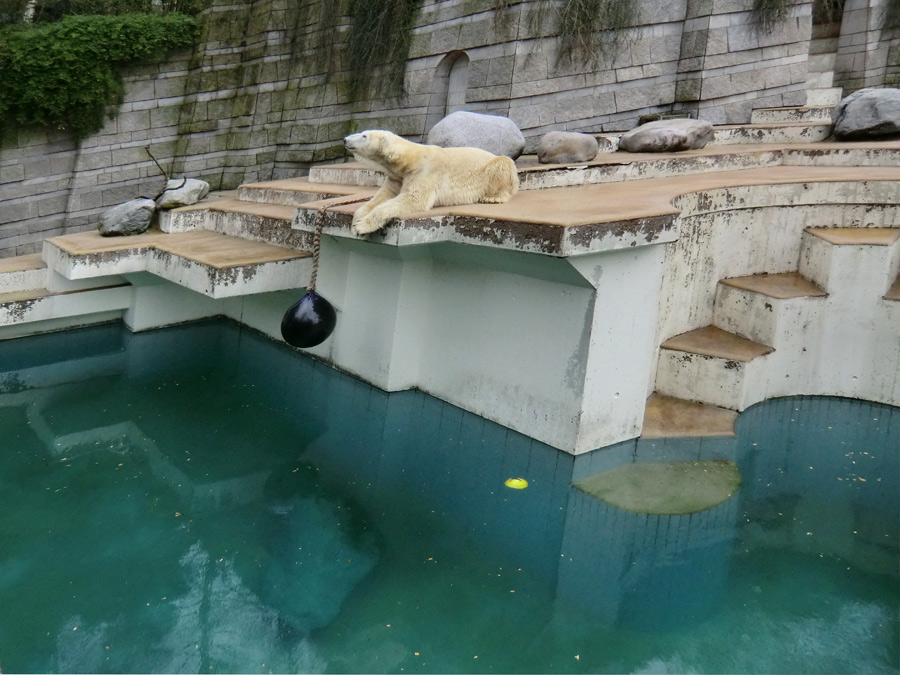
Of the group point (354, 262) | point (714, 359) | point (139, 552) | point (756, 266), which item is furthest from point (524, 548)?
point (756, 266)

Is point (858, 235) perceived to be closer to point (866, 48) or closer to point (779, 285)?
point (779, 285)

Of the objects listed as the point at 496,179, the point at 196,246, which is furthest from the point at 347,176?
the point at 496,179

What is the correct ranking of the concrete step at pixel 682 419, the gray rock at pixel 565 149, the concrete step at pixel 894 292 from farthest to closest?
the gray rock at pixel 565 149 < the concrete step at pixel 894 292 < the concrete step at pixel 682 419

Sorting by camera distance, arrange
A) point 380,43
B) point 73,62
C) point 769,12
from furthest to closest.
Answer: point 380,43 → point 73,62 → point 769,12

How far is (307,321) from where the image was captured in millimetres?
4555

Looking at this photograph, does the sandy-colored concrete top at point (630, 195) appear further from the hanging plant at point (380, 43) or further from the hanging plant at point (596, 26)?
the hanging plant at point (380, 43)

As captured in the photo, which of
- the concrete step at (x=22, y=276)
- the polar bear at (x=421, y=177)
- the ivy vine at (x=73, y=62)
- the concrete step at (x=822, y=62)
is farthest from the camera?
the concrete step at (x=822, y=62)

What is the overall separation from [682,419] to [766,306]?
3.47ft

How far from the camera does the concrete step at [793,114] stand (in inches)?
329

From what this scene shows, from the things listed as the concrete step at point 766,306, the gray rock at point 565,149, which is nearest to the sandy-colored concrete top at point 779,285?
the concrete step at point 766,306

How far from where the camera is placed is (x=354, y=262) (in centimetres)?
555

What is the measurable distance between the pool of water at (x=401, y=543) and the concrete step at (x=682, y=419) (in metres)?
0.10

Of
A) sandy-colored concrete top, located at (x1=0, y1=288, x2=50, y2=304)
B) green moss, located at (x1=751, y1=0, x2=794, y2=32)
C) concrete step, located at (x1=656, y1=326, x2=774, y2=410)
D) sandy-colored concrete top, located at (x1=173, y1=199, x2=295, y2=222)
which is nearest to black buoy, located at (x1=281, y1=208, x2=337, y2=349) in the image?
sandy-colored concrete top, located at (x1=173, y1=199, x2=295, y2=222)

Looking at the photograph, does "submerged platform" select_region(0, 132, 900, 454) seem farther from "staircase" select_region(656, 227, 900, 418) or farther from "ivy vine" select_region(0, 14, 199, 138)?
"ivy vine" select_region(0, 14, 199, 138)
